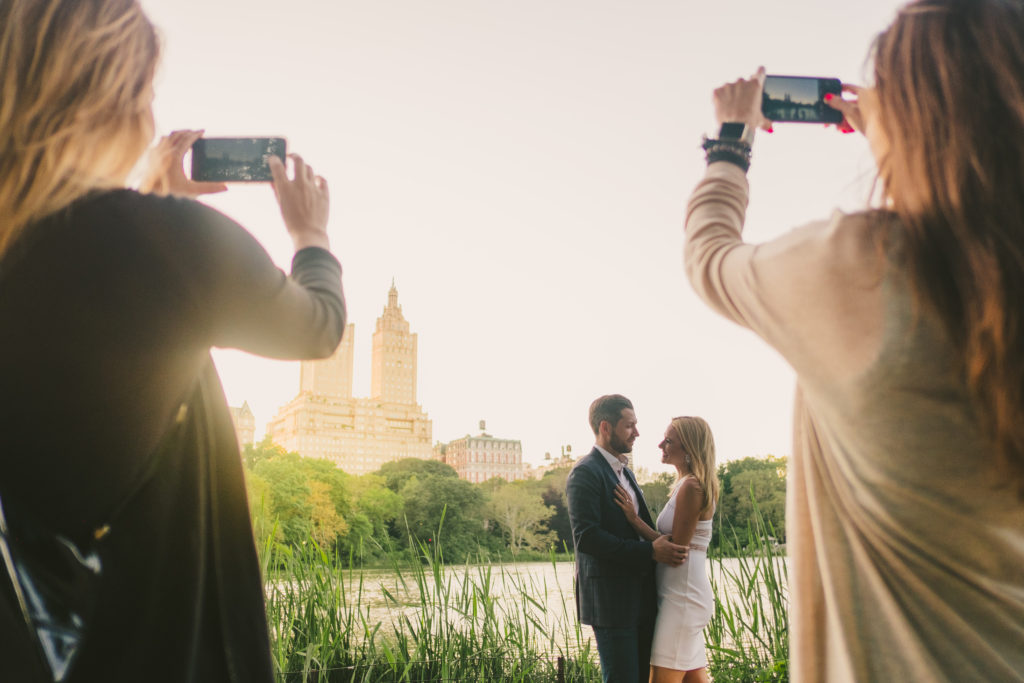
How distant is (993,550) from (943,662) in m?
0.12

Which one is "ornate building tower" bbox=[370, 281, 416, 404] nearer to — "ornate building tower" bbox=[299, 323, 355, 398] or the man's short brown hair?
"ornate building tower" bbox=[299, 323, 355, 398]

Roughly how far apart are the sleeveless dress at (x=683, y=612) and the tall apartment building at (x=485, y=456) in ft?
252

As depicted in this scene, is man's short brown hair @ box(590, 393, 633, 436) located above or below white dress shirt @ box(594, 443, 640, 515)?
above

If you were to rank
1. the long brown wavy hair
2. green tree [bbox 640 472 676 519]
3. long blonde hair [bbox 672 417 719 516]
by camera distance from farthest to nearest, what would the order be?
green tree [bbox 640 472 676 519] < long blonde hair [bbox 672 417 719 516] < the long brown wavy hair

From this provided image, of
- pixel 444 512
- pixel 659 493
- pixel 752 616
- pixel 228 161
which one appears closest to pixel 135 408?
pixel 228 161

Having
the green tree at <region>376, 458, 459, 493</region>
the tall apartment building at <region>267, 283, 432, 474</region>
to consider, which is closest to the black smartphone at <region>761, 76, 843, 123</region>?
the green tree at <region>376, 458, 459, 493</region>

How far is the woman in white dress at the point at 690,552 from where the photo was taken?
2.93m

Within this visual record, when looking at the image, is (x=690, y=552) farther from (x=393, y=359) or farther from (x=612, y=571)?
(x=393, y=359)

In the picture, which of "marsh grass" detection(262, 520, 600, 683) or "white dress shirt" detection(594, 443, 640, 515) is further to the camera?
"white dress shirt" detection(594, 443, 640, 515)

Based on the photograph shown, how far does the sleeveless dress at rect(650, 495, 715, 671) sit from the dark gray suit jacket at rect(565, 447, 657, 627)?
74 millimetres

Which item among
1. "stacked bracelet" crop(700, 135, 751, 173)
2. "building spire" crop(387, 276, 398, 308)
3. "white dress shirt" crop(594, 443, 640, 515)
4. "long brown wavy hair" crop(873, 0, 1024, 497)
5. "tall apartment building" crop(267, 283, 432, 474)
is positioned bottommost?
"white dress shirt" crop(594, 443, 640, 515)

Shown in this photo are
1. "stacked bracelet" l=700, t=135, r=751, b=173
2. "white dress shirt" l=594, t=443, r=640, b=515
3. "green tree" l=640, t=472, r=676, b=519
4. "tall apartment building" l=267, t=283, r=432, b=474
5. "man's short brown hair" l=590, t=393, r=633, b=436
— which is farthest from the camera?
"tall apartment building" l=267, t=283, r=432, b=474

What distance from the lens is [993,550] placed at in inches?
25.4

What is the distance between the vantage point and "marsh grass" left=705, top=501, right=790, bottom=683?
331 centimetres
